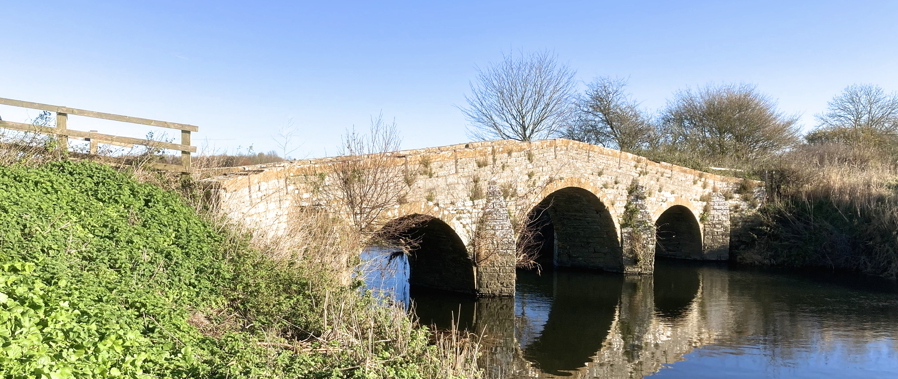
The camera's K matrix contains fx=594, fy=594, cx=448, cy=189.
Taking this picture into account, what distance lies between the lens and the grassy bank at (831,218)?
17391mm

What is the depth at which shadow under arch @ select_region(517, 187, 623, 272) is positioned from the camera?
1592cm

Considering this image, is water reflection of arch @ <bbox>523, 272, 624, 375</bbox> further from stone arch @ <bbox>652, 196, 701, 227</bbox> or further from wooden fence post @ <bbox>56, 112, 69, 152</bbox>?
wooden fence post @ <bbox>56, 112, 69, 152</bbox>

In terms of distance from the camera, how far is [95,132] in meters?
8.35

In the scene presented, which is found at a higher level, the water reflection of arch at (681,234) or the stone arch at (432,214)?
the stone arch at (432,214)

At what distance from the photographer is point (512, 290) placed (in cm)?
1280

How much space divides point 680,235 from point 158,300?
18655 mm

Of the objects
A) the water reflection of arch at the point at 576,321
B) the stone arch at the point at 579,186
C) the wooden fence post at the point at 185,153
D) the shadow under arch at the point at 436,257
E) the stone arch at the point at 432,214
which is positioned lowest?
the water reflection of arch at the point at 576,321

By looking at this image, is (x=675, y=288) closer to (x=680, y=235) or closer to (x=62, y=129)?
(x=680, y=235)

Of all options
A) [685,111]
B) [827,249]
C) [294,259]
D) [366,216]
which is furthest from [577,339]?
[685,111]

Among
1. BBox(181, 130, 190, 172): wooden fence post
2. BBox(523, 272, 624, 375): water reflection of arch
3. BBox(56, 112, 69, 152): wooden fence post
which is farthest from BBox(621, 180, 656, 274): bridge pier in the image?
BBox(56, 112, 69, 152): wooden fence post

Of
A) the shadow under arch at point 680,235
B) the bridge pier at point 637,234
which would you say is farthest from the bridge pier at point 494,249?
the shadow under arch at point 680,235

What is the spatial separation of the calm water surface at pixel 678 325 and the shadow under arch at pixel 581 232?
737 mm

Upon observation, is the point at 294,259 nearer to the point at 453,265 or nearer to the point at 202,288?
the point at 202,288

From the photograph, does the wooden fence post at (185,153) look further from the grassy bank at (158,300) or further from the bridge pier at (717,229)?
the bridge pier at (717,229)
